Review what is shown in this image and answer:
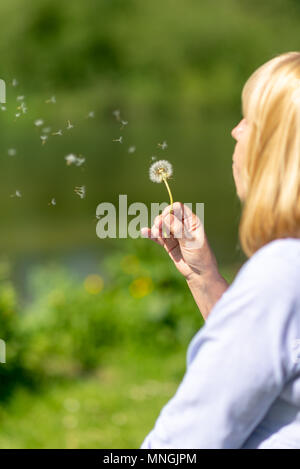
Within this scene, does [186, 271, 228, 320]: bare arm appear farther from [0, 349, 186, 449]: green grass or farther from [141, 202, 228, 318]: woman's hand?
[0, 349, 186, 449]: green grass

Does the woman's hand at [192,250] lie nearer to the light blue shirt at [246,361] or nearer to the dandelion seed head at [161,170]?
the dandelion seed head at [161,170]

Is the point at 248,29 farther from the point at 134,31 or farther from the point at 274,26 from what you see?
the point at 134,31

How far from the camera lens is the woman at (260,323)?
2.37ft

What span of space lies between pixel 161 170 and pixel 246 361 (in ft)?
1.77

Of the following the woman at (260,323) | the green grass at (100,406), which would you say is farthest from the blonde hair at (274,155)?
the green grass at (100,406)

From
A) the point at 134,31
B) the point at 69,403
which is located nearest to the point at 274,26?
the point at 134,31

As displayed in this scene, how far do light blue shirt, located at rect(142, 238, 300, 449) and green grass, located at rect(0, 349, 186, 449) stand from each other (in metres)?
1.84

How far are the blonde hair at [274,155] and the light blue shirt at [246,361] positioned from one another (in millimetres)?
49

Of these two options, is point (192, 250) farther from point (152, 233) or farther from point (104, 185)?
point (104, 185)

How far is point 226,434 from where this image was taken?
754 millimetres

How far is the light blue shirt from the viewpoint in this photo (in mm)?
719

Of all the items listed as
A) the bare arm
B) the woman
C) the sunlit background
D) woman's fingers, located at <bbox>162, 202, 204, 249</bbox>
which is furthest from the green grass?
the woman

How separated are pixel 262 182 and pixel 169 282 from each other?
2.62 meters

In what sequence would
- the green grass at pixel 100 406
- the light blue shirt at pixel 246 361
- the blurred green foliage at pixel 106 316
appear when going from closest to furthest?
the light blue shirt at pixel 246 361
the green grass at pixel 100 406
the blurred green foliage at pixel 106 316
